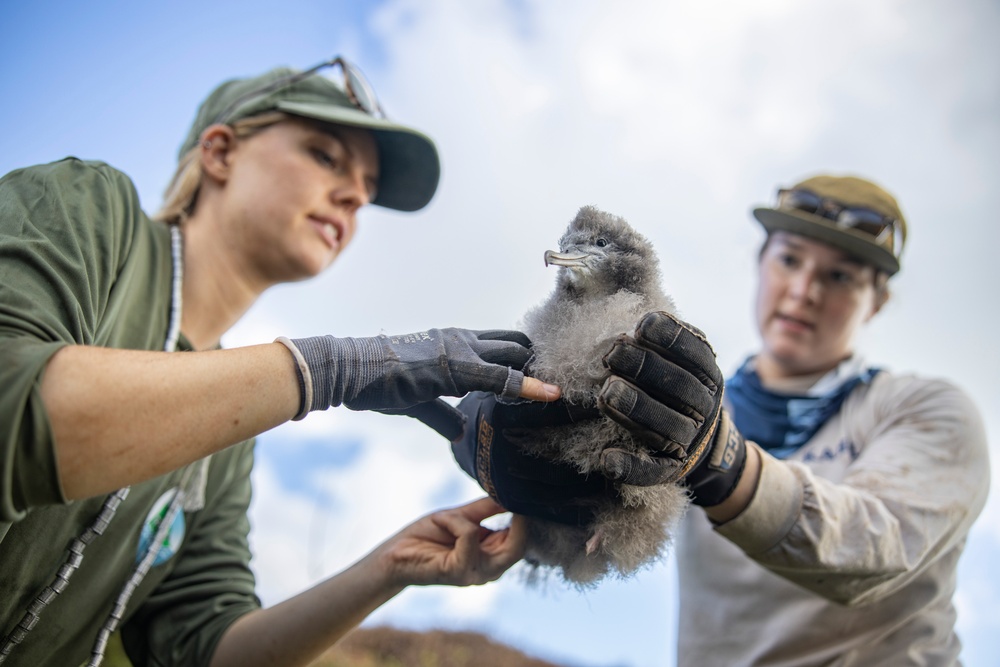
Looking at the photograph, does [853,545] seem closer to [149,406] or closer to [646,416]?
[646,416]

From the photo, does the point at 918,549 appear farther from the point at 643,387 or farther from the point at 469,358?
the point at 469,358

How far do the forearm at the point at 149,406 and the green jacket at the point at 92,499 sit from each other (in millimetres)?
39

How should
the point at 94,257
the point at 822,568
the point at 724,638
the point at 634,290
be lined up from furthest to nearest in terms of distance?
1. the point at 724,638
2. the point at 822,568
3. the point at 634,290
4. the point at 94,257

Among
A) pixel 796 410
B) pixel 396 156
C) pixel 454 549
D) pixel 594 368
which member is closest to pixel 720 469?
pixel 594 368

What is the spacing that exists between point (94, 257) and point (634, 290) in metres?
1.56

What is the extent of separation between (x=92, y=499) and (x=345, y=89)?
200 cm

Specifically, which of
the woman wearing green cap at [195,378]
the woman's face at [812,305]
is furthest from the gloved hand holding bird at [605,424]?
the woman's face at [812,305]

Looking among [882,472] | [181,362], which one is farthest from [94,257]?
[882,472]

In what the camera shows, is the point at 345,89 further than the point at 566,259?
Yes

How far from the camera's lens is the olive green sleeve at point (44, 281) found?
1.25 meters

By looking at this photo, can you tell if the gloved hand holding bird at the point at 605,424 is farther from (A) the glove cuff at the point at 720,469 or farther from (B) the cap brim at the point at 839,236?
(B) the cap brim at the point at 839,236

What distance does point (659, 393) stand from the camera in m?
1.66

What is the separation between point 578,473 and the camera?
175 cm

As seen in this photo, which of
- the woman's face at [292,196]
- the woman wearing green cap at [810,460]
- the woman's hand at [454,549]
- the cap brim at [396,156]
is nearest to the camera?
the woman wearing green cap at [810,460]
